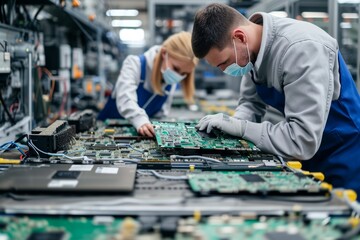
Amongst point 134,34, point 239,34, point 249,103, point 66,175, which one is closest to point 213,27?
point 239,34

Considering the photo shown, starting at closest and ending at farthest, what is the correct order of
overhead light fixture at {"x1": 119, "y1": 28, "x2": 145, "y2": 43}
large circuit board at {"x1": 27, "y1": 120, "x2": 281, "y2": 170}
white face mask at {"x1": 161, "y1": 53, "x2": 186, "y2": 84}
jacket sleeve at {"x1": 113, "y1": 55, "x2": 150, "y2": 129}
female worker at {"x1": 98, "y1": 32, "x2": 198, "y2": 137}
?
large circuit board at {"x1": 27, "y1": 120, "x2": 281, "y2": 170}
jacket sleeve at {"x1": 113, "y1": 55, "x2": 150, "y2": 129}
female worker at {"x1": 98, "y1": 32, "x2": 198, "y2": 137}
white face mask at {"x1": 161, "y1": 53, "x2": 186, "y2": 84}
overhead light fixture at {"x1": 119, "y1": 28, "x2": 145, "y2": 43}

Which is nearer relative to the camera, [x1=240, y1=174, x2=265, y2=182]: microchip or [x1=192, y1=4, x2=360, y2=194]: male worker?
[x1=240, y1=174, x2=265, y2=182]: microchip

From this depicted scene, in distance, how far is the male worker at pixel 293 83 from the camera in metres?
1.75

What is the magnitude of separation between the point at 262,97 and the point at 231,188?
3.73 ft

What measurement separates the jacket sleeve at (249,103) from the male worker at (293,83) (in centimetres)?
32

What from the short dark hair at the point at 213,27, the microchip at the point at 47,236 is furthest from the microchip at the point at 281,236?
the short dark hair at the point at 213,27

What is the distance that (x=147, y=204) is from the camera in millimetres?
1209

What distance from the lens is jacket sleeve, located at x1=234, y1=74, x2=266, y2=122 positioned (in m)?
2.49

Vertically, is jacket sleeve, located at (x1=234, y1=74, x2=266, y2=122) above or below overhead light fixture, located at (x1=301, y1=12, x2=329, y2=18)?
below

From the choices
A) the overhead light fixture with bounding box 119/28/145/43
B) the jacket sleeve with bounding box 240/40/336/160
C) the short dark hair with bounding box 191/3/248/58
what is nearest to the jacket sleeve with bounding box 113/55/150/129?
the short dark hair with bounding box 191/3/248/58

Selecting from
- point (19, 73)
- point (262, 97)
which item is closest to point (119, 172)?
point (262, 97)

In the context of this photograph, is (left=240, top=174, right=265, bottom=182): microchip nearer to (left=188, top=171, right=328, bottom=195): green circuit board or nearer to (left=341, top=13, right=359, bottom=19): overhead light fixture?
(left=188, top=171, right=328, bottom=195): green circuit board

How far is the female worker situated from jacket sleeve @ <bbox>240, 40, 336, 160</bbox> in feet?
2.89

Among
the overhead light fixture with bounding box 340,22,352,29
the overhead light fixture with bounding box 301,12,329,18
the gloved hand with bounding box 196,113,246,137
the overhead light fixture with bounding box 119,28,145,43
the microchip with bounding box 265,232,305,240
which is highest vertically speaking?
the overhead light fixture with bounding box 119,28,145,43
